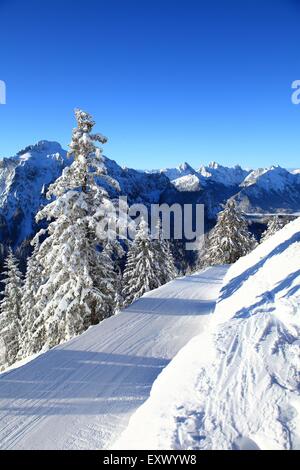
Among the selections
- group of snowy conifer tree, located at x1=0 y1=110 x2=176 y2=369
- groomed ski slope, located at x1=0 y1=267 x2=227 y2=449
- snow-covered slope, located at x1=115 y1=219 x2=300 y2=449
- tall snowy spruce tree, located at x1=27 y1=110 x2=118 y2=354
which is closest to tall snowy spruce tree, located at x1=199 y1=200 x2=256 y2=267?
group of snowy conifer tree, located at x1=0 y1=110 x2=176 y2=369

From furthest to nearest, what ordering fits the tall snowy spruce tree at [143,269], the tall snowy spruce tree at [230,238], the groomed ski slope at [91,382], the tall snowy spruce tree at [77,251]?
the tall snowy spruce tree at [230,238], the tall snowy spruce tree at [143,269], the tall snowy spruce tree at [77,251], the groomed ski slope at [91,382]

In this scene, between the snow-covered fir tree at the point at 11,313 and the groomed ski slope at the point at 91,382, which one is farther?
the snow-covered fir tree at the point at 11,313

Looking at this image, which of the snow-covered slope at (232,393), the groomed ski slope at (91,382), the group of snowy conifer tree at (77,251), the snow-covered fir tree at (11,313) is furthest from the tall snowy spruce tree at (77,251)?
the snow-covered fir tree at (11,313)

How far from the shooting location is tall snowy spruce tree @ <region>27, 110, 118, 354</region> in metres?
14.0

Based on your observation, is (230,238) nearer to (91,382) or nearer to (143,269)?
(143,269)

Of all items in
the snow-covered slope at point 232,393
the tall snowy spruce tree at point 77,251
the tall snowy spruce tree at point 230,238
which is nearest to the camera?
the snow-covered slope at point 232,393

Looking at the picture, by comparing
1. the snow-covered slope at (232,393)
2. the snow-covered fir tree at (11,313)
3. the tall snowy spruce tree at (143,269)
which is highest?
the snow-covered slope at (232,393)

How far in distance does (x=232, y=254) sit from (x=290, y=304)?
3136cm

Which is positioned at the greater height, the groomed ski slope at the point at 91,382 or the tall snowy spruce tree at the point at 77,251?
the tall snowy spruce tree at the point at 77,251

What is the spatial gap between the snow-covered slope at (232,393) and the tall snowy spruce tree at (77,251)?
24.4 feet

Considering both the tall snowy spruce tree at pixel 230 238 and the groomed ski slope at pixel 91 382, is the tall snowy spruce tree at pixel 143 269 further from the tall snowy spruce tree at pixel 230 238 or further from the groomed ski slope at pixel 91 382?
the groomed ski slope at pixel 91 382

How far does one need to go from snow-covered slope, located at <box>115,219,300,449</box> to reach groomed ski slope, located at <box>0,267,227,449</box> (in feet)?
2.62

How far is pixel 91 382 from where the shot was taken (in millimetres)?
7758

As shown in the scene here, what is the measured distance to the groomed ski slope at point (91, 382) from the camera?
19.4 ft
